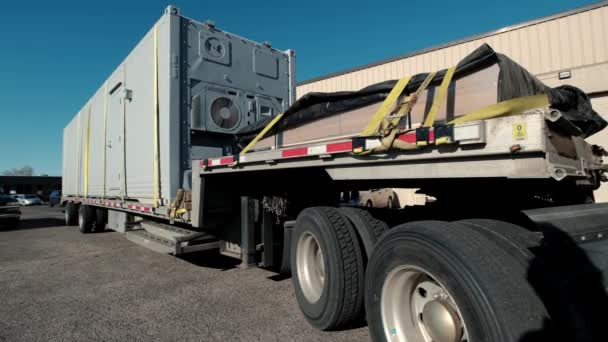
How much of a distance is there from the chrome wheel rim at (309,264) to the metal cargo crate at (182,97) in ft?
8.21

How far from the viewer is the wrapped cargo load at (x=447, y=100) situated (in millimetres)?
2275

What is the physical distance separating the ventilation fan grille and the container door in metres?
2.63

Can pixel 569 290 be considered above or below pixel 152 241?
above

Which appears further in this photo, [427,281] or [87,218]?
[87,218]

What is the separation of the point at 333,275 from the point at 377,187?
3.88 feet

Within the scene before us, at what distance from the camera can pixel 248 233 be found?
4199 mm

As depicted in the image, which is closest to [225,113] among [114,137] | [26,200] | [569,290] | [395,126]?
[114,137]

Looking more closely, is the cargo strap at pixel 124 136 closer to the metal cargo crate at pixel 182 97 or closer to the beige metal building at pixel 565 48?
the metal cargo crate at pixel 182 97

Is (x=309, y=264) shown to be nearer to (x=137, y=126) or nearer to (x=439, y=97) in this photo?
(x=439, y=97)

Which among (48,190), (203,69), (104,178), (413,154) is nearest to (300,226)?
(413,154)

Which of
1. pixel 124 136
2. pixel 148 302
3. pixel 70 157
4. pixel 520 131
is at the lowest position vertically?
pixel 148 302

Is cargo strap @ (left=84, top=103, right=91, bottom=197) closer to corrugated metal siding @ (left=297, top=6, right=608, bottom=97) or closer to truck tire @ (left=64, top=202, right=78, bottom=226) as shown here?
truck tire @ (left=64, top=202, right=78, bottom=226)

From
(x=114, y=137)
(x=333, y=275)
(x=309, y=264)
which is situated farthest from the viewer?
(x=114, y=137)

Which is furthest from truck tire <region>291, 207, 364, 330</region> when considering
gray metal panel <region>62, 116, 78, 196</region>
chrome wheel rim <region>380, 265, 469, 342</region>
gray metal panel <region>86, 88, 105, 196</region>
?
gray metal panel <region>62, 116, 78, 196</region>
